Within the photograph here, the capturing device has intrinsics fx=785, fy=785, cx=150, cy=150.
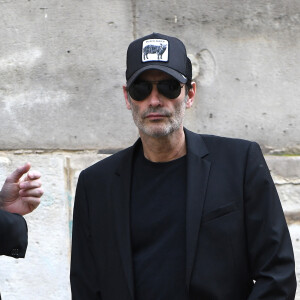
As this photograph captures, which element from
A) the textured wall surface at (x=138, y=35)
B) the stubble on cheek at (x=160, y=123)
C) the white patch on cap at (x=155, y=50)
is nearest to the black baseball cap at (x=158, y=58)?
the white patch on cap at (x=155, y=50)

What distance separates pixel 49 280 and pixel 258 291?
208 cm

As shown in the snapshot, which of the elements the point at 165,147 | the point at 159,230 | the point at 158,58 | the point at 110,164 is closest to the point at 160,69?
the point at 158,58

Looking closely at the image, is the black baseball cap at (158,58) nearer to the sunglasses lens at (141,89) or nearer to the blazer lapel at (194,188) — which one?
the sunglasses lens at (141,89)

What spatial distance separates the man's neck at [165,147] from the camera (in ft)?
10.6

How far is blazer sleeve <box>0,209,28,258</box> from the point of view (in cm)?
316

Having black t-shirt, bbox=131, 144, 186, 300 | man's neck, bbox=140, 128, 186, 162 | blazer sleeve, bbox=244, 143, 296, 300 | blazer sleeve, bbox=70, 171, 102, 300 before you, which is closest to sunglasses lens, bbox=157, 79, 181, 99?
man's neck, bbox=140, 128, 186, 162

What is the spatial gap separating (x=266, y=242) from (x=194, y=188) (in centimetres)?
35

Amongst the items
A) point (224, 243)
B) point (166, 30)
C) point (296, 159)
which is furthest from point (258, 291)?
point (166, 30)

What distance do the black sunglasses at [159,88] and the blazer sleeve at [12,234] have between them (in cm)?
71

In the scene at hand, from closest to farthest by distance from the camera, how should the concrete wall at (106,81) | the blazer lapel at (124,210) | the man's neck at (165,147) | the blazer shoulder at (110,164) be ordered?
the blazer lapel at (124,210), the man's neck at (165,147), the blazer shoulder at (110,164), the concrete wall at (106,81)

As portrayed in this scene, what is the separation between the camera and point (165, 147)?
3.22 m

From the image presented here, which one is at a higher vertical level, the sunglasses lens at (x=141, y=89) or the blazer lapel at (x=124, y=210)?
the sunglasses lens at (x=141, y=89)

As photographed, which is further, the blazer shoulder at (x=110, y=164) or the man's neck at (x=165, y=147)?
the blazer shoulder at (x=110, y=164)

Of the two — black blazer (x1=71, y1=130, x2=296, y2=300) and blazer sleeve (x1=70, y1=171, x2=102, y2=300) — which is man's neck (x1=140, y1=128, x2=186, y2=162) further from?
blazer sleeve (x1=70, y1=171, x2=102, y2=300)
